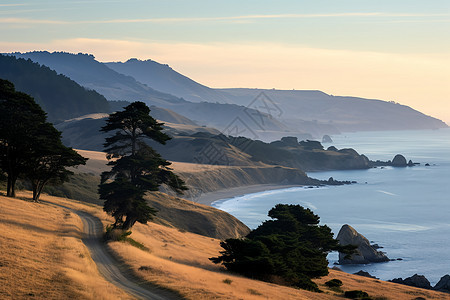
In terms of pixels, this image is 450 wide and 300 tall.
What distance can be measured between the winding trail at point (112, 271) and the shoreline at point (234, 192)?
323 feet

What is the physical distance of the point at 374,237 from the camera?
10925cm

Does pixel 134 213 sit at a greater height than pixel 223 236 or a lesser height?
greater

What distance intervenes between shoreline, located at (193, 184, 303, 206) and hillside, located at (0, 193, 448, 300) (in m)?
93.5

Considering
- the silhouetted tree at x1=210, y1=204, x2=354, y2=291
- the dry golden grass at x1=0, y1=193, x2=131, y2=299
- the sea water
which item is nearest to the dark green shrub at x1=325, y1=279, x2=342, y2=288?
the silhouetted tree at x1=210, y1=204, x2=354, y2=291

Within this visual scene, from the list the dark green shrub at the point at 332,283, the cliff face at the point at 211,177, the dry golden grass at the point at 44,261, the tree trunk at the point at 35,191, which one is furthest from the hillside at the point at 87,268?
the cliff face at the point at 211,177

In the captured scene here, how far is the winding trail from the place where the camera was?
30.4 m

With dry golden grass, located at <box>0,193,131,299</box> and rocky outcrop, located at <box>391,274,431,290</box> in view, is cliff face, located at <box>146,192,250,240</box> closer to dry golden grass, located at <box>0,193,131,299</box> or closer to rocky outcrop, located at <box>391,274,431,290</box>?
rocky outcrop, located at <box>391,274,431,290</box>

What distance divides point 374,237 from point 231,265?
72160 millimetres

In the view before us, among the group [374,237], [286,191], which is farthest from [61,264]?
[286,191]

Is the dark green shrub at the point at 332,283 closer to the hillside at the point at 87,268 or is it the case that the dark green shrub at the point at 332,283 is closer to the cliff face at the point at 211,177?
the hillside at the point at 87,268

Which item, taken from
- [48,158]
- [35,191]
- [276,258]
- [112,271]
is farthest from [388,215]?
[112,271]

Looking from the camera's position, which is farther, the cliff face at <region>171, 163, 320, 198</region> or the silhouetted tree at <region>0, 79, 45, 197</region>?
the cliff face at <region>171, 163, 320, 198</region>

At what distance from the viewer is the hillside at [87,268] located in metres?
28.7

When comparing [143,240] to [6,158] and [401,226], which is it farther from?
[401,226]
